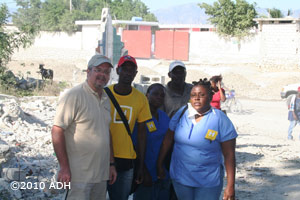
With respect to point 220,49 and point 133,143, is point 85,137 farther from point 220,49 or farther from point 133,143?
point 220,49

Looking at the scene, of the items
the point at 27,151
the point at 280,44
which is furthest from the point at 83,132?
the point at 280,44

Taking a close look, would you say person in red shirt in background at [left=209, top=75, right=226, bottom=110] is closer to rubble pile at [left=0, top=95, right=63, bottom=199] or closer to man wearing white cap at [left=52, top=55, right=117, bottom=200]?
rubble pile at [left=0, top=95, right=63, bottom=199]

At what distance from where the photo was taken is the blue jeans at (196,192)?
347 cm

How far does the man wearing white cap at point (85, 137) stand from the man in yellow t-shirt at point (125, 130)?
11.7 inches

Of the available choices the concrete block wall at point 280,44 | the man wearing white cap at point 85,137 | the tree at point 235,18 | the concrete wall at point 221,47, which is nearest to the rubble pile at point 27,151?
the man wearing white cap at point 85,137

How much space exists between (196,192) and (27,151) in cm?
503

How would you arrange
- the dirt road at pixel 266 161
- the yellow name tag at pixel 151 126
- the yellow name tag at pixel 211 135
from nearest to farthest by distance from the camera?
the yellow name tag at pixel 211 135, the yellow name tag at pixel 151 126, the dirt road at pixel 266 161

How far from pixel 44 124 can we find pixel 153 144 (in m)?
7.01

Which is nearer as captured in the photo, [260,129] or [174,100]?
[174,100]

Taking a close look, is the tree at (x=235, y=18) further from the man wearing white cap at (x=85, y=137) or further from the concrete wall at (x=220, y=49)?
the man wearing white cap at (x=85, y=137)

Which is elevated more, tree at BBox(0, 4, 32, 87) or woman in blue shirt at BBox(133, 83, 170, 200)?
tree at BBox(0, 4, 32, 87)

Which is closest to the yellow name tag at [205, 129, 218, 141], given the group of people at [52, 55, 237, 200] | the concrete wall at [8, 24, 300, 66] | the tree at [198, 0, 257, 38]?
the group of people at [52, 55, 237, 200]

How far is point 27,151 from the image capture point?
775 centimetres

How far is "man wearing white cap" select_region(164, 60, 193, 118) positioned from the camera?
4.75m
